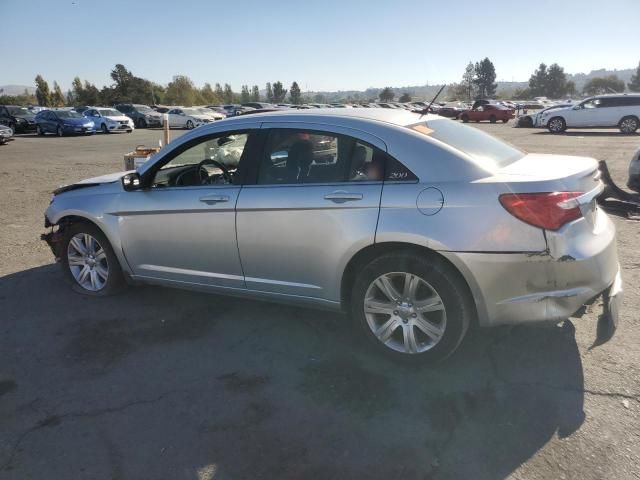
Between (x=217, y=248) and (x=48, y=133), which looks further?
(x=48, y=133)

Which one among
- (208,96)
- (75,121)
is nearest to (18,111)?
(75,121)

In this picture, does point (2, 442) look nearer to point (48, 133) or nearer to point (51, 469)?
point (51, 469)

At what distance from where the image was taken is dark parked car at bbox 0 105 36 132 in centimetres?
3059

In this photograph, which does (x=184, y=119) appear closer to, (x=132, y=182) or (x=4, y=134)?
(x=4, y=134)

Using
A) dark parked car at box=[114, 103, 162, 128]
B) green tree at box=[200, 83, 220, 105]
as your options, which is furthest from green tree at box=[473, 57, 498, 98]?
dark parked car at box=[114, 103, 162, 128]

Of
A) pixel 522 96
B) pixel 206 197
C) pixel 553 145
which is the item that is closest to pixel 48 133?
pixel 553 145

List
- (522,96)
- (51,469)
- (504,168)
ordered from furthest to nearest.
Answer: (522,96) < (504,168) < (51,469)

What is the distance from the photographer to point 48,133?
1201 inches

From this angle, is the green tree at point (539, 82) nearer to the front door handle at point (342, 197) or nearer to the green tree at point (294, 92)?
the green tree at point (294, 92)

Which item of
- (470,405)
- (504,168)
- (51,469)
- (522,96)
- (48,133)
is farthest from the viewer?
(522,96)

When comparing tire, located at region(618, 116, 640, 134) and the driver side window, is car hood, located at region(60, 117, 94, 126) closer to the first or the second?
the driver side window

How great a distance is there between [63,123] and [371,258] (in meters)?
30.0

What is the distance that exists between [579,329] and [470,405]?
1429 millimetres

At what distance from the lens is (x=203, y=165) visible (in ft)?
14.9
